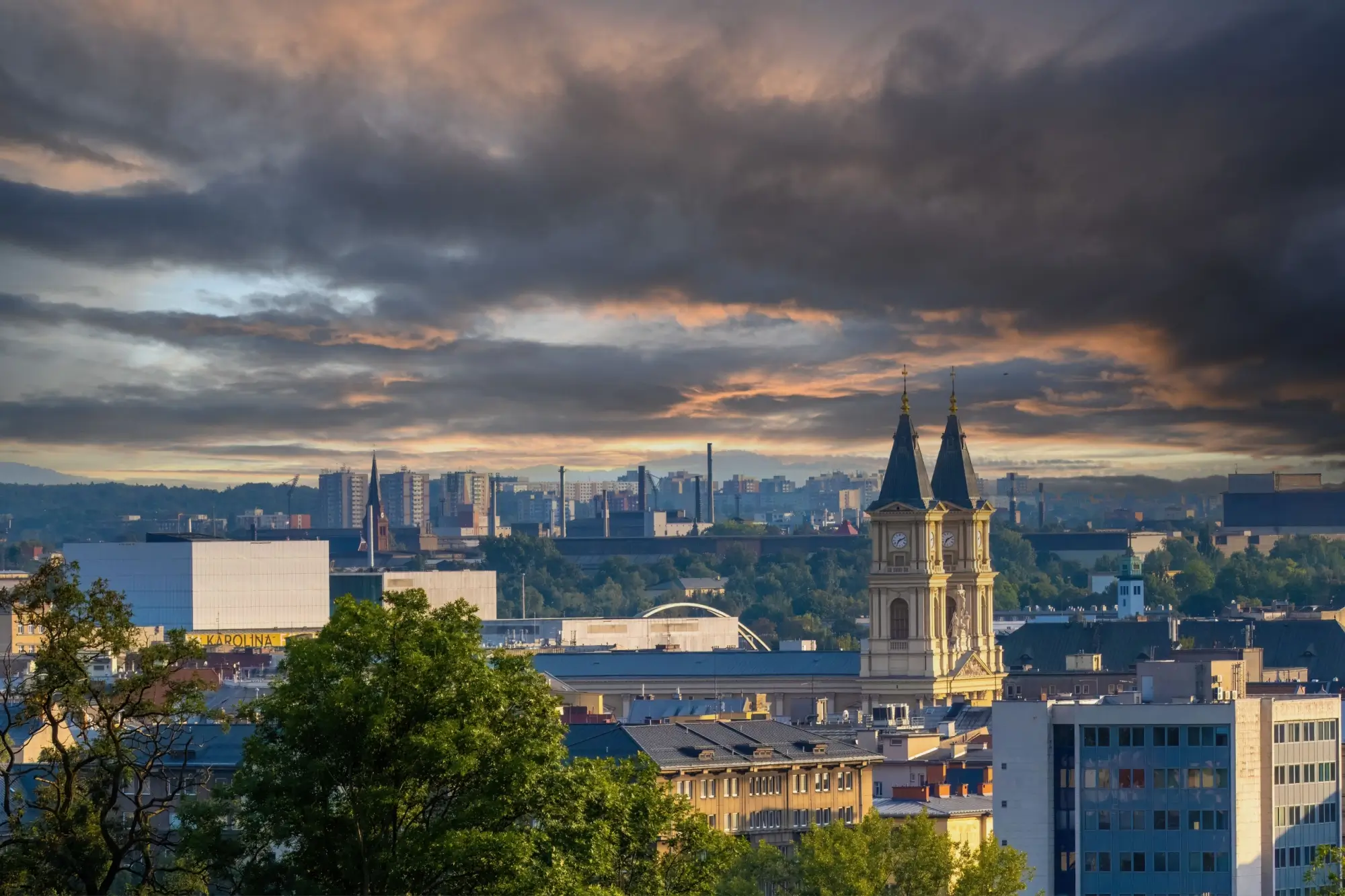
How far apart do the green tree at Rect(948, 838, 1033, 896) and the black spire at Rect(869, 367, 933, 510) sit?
88.1 m

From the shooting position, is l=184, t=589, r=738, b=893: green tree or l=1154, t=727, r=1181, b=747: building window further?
l=1154, t=727, r=1181, b=747: building window

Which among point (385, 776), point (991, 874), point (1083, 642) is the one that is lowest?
point (991, 874)

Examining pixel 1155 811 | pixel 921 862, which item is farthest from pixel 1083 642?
pixel 921 862

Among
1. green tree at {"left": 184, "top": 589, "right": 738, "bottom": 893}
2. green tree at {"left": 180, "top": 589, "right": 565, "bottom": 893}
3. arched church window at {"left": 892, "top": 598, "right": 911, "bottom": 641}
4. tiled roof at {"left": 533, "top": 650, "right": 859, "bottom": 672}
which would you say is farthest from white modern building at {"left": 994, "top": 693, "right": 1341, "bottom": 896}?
tiled roof at {"left": 533, "top": 650, "right": 859, "bottom": 672}

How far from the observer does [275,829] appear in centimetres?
4512

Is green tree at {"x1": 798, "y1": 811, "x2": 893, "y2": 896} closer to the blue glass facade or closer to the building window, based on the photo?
the blue glass facade

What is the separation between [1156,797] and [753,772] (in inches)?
732

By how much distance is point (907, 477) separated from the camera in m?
166

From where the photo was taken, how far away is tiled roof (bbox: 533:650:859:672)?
170 metres

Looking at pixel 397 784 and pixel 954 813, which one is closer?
pixel 397 784

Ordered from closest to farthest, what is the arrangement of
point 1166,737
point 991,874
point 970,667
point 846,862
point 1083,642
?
point 991,874
point 846,862
point 1166,737
point 970,667
point 1083,642

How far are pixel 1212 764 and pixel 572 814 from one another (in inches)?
1809

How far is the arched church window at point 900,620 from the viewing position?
164 metres

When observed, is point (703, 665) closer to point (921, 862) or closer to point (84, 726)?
point (921, 862)
